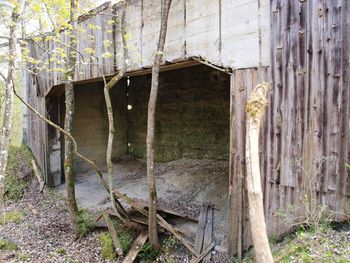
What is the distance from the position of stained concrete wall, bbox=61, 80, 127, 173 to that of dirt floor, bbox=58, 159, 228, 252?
87 centimetres

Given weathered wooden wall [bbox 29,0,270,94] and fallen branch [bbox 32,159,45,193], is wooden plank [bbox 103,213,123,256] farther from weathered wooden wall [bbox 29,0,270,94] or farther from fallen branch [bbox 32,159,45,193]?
fallen branch [bbox 32,159,45,193]

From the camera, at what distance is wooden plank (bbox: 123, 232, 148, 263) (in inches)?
204

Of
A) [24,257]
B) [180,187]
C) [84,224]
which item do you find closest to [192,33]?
[180,187]

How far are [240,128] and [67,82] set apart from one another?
4.19 metres

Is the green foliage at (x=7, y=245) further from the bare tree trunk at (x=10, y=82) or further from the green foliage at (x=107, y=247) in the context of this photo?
the green foliage at (x=107, y=247)

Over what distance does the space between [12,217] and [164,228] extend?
15.1 ft

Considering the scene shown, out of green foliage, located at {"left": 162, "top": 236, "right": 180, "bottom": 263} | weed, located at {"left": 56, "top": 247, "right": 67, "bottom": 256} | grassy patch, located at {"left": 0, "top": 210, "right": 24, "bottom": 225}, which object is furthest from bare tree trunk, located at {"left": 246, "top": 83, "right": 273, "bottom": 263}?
grassy patch, located at {"left": 0, "top": 210, "right": 24, "bottom": 225}

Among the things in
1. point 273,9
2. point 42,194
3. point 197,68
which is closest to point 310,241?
point 273,9

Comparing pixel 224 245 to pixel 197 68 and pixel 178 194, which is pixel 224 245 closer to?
pixel 178 194

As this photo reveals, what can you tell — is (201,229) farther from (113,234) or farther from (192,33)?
(192,33)

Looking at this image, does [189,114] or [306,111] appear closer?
[306,111]

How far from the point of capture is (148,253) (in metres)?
5.38

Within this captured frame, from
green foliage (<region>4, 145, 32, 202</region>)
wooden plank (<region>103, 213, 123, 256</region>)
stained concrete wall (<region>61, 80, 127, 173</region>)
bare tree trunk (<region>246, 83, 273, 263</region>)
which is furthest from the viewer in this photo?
stained concrete wall (<region>61, 80, 127, 173</region>)

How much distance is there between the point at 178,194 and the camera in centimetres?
749
